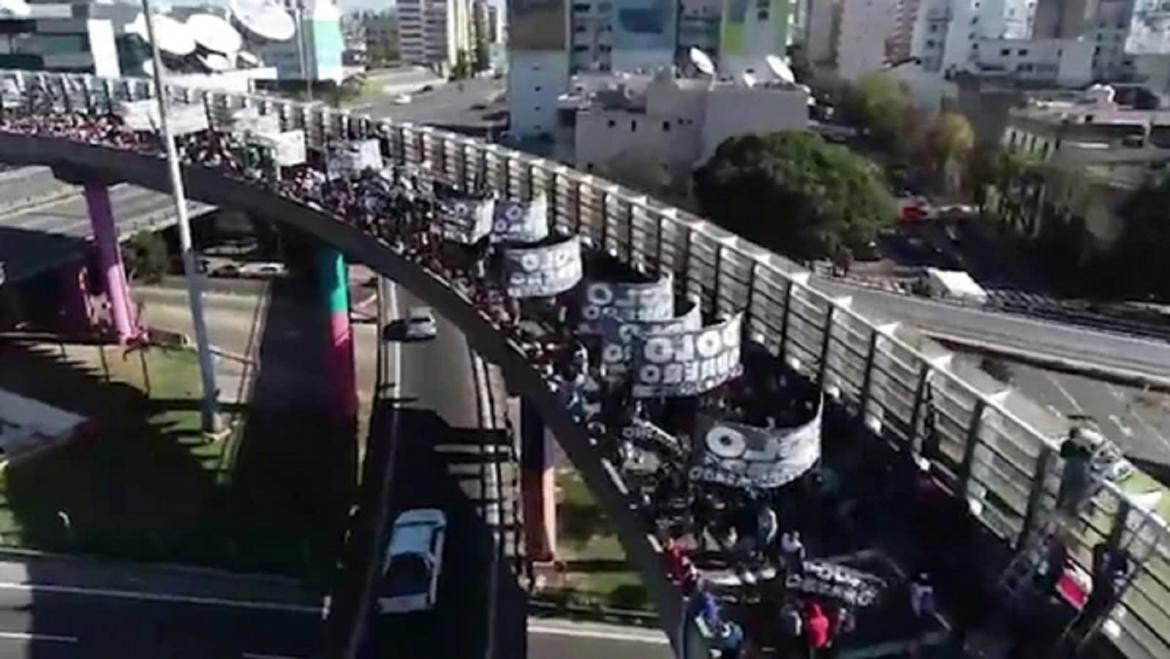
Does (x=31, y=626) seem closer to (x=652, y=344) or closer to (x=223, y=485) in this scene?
(x=223, y=485)

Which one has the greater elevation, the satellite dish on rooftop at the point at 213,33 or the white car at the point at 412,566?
the satellite dish on rooftop at the point at 213,33

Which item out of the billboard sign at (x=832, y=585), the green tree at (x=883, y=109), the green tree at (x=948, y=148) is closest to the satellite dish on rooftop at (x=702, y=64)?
the green tree at (x=883, y=109)

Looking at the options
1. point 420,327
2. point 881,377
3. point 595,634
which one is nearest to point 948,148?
point 420,327

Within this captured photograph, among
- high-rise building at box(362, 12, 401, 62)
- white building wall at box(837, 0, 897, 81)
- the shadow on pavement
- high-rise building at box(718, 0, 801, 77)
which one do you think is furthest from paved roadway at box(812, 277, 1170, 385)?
high-rise building at box(362, 12, 401, 62)

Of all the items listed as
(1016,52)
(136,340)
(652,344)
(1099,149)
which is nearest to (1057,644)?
(652,344)

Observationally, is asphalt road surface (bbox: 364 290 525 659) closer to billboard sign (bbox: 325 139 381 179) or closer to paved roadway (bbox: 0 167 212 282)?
billboard sign (bbox: 325 139 381 179)

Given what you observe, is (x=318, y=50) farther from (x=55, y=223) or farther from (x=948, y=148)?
(x=948, y=148)

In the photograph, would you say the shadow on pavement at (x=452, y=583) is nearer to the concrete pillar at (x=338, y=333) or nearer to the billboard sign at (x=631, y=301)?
the concrete pillar at (x=338, y=333)
